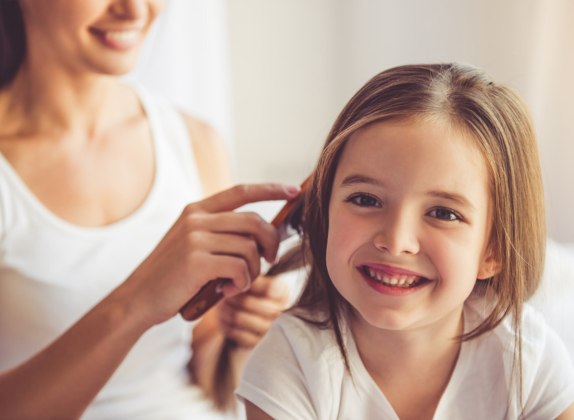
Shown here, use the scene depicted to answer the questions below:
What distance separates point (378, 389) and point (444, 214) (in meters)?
0.20

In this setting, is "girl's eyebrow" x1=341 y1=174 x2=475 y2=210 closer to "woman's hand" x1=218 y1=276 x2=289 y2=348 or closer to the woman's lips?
"woman's hand" x1=218 y1=276 x2=289 y2=348

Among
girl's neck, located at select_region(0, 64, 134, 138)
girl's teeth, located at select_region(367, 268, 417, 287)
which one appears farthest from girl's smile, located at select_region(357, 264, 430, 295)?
girl's neck, located at select_region(0, 64, 134, 138)

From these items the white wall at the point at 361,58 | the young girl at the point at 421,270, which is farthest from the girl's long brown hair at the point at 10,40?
the white wall at the point at 361,58

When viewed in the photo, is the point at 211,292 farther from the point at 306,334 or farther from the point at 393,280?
the point at 393,280

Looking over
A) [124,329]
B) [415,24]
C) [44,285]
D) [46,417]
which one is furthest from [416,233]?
[415,24]

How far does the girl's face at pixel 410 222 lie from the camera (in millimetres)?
602

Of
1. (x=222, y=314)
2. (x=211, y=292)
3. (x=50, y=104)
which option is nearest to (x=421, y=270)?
(x=211, y=292)

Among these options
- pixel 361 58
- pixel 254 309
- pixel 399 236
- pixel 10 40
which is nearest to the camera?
pixel 399 236

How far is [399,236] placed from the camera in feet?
1.94

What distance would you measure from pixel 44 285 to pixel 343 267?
49 cm

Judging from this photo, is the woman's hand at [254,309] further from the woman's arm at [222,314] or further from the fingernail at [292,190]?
the fingernail at [292,190]

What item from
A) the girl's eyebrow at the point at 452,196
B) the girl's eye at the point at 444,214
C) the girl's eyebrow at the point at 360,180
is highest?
the girl's eyebrow at the point at 360,180

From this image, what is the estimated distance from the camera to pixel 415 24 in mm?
1362

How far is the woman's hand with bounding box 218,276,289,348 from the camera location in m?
0.90
